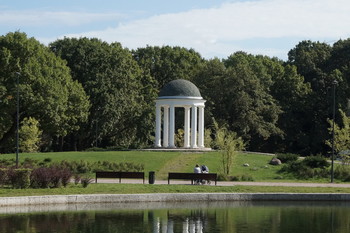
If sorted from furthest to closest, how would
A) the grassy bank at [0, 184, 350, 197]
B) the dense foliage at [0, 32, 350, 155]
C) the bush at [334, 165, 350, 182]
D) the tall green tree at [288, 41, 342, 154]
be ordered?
1. the tall green tree at [288, 41, 342, 154]
2. the dense foliage at [0, 32, 350, 155]
3. the bush at [334, 165, 350, 182]
4. the grassy bank at [0, 184, 350, 197]

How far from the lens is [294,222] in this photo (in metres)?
29.1

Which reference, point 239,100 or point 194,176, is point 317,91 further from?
point 194,176

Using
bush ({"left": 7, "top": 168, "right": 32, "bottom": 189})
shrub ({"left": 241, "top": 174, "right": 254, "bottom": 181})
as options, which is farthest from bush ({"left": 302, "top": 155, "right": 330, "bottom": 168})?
bush ({"left": 7, "top": 168, "right": 32, "bottom": 189})

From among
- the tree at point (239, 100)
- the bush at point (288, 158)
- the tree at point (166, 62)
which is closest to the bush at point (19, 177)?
the bush at point (288, 158)

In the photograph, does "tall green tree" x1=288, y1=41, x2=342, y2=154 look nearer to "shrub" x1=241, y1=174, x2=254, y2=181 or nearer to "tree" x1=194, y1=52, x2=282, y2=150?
"tree" x1=194, y1=52, x2=282, y2=150

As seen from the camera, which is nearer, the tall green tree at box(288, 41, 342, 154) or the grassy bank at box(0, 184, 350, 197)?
the grassy bank at box(0, 184, 350, 197)

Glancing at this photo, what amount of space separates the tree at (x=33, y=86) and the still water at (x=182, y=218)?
3018cm

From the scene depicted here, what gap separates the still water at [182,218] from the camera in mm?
26484

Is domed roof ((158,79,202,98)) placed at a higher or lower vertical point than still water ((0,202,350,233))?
higher

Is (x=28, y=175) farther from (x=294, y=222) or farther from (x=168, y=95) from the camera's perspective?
(x=168, y=95)

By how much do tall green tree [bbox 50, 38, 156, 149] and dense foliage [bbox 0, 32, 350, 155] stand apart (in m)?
0.11

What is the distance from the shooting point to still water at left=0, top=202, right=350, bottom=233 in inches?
1043

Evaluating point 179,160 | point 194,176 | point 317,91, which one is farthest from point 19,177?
point 317,91

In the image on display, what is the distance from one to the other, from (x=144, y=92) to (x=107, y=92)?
8579 mm
